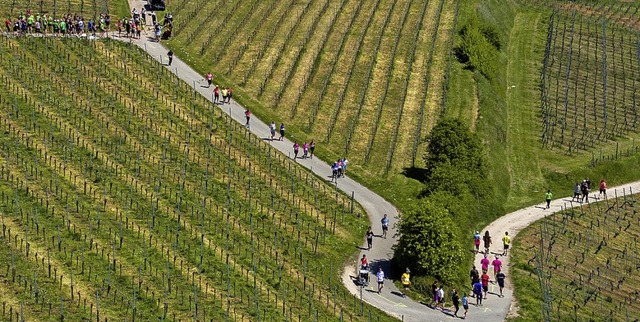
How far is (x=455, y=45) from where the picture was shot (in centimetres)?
11256

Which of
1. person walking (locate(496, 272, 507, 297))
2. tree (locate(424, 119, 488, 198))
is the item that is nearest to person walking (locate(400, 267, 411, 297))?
person walking (locate(496, 272, 507, 297))

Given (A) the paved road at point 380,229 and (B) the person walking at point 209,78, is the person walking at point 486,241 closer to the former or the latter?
(A) the paved road at point 380,229

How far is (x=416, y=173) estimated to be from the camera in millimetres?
87500

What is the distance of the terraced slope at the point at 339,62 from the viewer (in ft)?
305

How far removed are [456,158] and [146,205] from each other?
23.3m

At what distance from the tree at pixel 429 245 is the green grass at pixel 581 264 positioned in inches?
196

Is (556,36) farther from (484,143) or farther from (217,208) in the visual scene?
(217,208)

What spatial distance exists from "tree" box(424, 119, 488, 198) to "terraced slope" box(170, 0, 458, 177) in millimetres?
3963

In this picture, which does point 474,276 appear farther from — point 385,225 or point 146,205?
point 146,205

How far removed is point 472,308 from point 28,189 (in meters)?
28.2

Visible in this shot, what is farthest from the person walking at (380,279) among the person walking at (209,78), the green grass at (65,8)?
the green grass at (65,8)

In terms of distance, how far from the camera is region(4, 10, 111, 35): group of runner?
325 ft

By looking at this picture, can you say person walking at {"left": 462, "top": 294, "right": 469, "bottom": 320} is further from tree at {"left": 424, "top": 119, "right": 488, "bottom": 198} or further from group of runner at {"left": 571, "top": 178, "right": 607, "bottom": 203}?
group of runner at {"left": 571, "top": 178, "right": 607, "bottom": 203}

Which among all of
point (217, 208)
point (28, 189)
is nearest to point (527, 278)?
point (217, 208)
